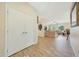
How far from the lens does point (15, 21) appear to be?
475cm

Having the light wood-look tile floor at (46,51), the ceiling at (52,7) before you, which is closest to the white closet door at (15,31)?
the light wood-look tile floor at (46,51)

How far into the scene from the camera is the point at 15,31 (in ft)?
15.6

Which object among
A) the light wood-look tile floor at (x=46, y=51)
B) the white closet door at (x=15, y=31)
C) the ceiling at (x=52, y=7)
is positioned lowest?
the light wood-look tile floor at (x=46, y=51)

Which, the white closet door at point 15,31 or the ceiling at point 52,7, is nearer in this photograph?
the white closet door at point 15,31

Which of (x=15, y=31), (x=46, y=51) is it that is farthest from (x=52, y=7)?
(x=15, y=31)

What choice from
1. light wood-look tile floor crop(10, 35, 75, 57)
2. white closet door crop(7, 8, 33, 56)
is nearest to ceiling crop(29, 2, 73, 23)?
white closet door crop(7, 8, 33, 56)

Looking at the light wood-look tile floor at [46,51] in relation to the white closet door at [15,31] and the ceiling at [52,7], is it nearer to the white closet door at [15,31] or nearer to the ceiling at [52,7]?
the white closet door at [15,31]

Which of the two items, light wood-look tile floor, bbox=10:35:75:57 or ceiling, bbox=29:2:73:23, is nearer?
light wood-look tile floor, bbox=10:35:75:57

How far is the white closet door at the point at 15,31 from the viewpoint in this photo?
14.1 feet

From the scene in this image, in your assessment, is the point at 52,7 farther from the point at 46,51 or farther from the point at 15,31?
the point at 15,31

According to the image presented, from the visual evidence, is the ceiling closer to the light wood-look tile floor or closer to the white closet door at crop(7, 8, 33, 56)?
the white closet door at crop(7, 8, 33, 56)

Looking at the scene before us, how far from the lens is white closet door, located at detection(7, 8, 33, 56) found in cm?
429

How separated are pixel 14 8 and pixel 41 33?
979 centimetres

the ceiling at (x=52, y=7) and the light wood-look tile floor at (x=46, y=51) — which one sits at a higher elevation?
the ceiling at (x=52, y=7)
